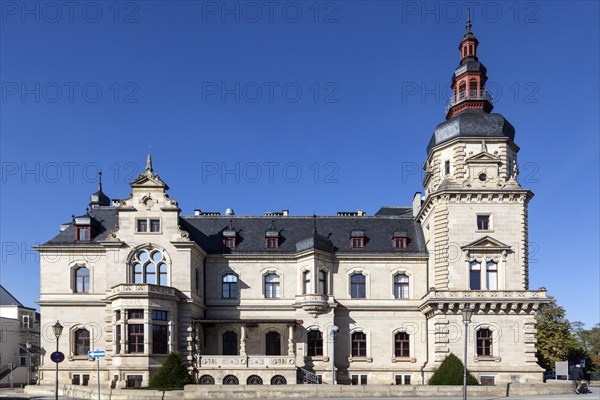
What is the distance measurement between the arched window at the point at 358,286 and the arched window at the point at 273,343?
21.9ft

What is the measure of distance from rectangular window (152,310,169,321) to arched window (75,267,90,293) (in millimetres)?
7849

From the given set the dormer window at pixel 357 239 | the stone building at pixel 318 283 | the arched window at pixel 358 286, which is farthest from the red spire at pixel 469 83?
the arched window at pixel 358 286

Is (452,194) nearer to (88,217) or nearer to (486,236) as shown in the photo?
(486,236)

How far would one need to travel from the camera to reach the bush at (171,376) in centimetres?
3322

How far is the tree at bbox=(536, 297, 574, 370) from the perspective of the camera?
58.2 meters

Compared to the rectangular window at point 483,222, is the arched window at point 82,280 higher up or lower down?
lower down

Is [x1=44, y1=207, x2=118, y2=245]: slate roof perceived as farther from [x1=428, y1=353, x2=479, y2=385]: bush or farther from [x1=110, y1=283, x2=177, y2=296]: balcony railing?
[x1=428, y1=353, x2=479, y2=385]: bush

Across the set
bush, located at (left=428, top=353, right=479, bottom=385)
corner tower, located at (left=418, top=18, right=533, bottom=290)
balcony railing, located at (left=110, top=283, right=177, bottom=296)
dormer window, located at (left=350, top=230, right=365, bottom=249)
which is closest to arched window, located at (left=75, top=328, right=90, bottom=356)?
balcony railing, located at (left=110, top=283, right=177, bottom=296)

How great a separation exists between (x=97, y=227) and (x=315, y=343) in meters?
19.5

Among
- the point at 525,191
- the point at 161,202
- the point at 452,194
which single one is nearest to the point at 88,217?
the point at 161,202

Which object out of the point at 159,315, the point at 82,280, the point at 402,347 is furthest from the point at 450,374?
the point at 82,280

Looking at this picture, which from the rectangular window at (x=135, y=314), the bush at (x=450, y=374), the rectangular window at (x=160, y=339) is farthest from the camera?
the rectangular window at (x=160, y=339)

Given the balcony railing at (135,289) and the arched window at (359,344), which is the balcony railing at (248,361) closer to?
the balcony railing at (135,289)

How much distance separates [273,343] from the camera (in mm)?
43844
